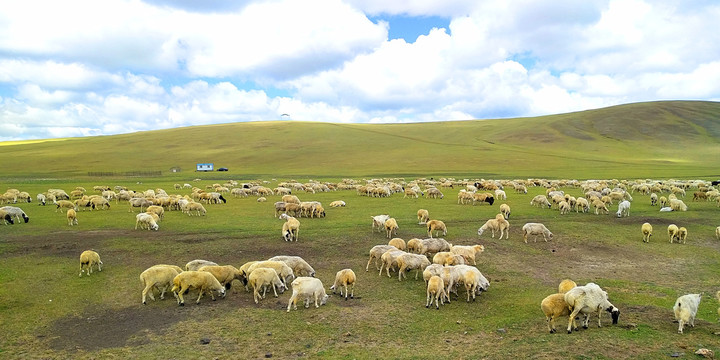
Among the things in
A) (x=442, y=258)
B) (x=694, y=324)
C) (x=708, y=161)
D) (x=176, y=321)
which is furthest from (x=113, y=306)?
(x=708, y=161)

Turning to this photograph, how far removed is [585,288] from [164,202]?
→ 30.0 m

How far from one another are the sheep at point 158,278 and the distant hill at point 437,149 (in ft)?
204

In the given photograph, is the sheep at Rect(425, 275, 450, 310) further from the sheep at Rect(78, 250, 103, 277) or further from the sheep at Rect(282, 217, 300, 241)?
the sheep at Rect(78, 250, 103, 277)

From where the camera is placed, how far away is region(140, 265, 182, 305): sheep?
42.8ft

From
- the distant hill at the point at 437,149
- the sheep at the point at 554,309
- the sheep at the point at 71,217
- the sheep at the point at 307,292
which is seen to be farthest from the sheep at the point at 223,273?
the distant hill at the point at 437,149

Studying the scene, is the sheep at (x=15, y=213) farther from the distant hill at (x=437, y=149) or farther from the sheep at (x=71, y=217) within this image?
the distant hill at (x=437, y=149)

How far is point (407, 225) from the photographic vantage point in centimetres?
2502

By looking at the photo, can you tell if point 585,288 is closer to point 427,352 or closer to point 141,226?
point 427,352

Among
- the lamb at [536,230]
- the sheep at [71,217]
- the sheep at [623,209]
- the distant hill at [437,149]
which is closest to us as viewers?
the lamb at [536,230]

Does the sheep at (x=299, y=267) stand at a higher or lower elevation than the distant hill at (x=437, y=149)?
lower

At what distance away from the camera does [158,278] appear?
518 inches

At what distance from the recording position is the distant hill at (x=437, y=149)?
275 ft

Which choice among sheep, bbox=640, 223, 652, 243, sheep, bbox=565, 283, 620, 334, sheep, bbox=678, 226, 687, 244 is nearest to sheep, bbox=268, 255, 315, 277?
sheep, bbox=565, 283, 620, 334

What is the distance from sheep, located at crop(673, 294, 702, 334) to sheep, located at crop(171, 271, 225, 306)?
12.6 metres
